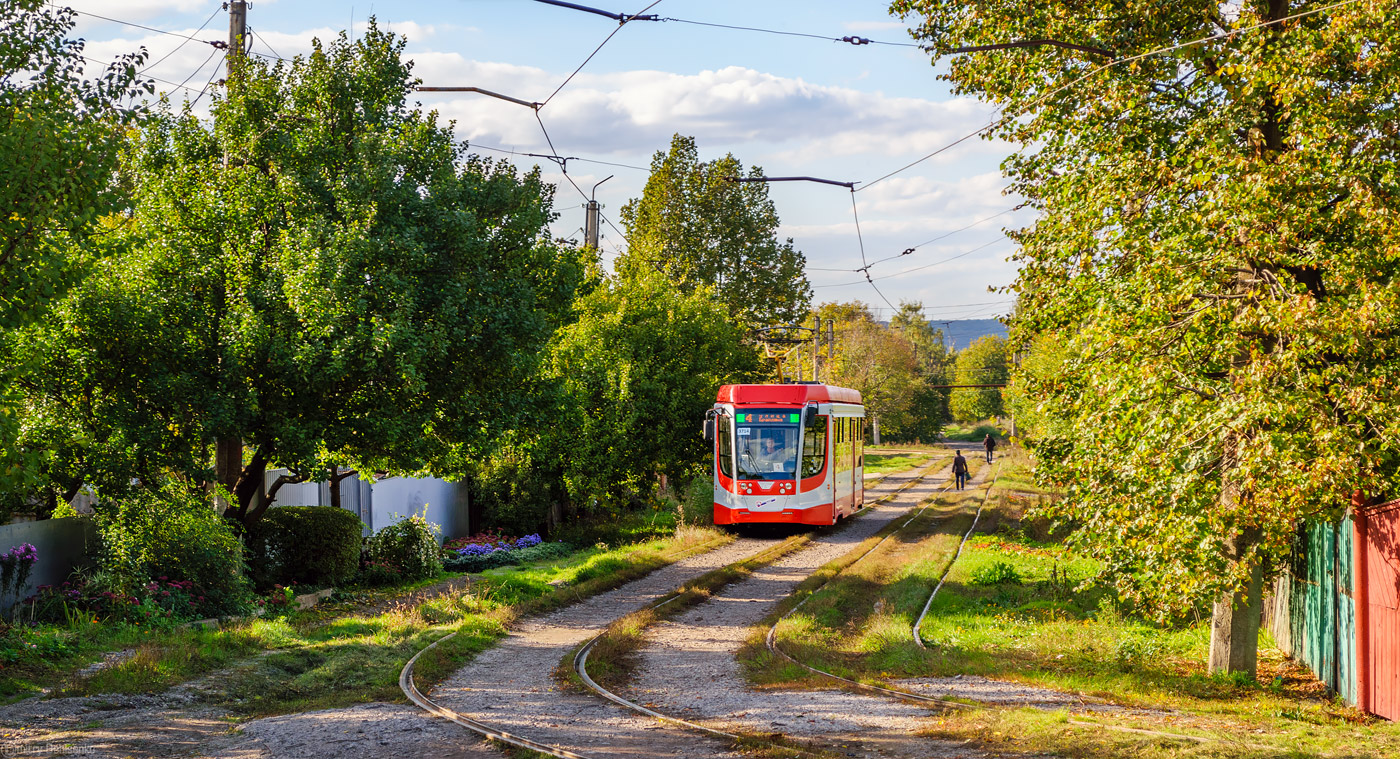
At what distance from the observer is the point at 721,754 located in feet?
26.7

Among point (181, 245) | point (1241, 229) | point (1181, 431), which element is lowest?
point (1181, 431)

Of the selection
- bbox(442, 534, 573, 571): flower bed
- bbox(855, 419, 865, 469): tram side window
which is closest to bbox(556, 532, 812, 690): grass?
bbox(442, 534, 573, 571): flower bed

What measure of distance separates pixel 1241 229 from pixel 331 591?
1469cm

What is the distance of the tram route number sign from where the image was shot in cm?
2478

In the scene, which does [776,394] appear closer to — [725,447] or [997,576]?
[725,447]

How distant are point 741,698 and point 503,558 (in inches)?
546

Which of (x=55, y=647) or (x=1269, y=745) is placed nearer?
(x=1269, y=745)

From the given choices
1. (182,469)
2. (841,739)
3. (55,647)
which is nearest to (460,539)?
(182,469)

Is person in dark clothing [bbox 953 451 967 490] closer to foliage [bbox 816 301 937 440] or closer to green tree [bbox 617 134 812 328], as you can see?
green tree [bbox 617 134 812 328]

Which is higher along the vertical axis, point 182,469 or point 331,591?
point 182,469

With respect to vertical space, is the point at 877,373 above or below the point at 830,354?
below

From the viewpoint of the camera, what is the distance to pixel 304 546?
59.0ft

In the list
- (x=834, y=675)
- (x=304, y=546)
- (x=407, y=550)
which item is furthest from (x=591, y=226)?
(x=834, y=675)

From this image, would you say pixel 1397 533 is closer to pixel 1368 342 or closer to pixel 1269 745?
pixel 1368 342
